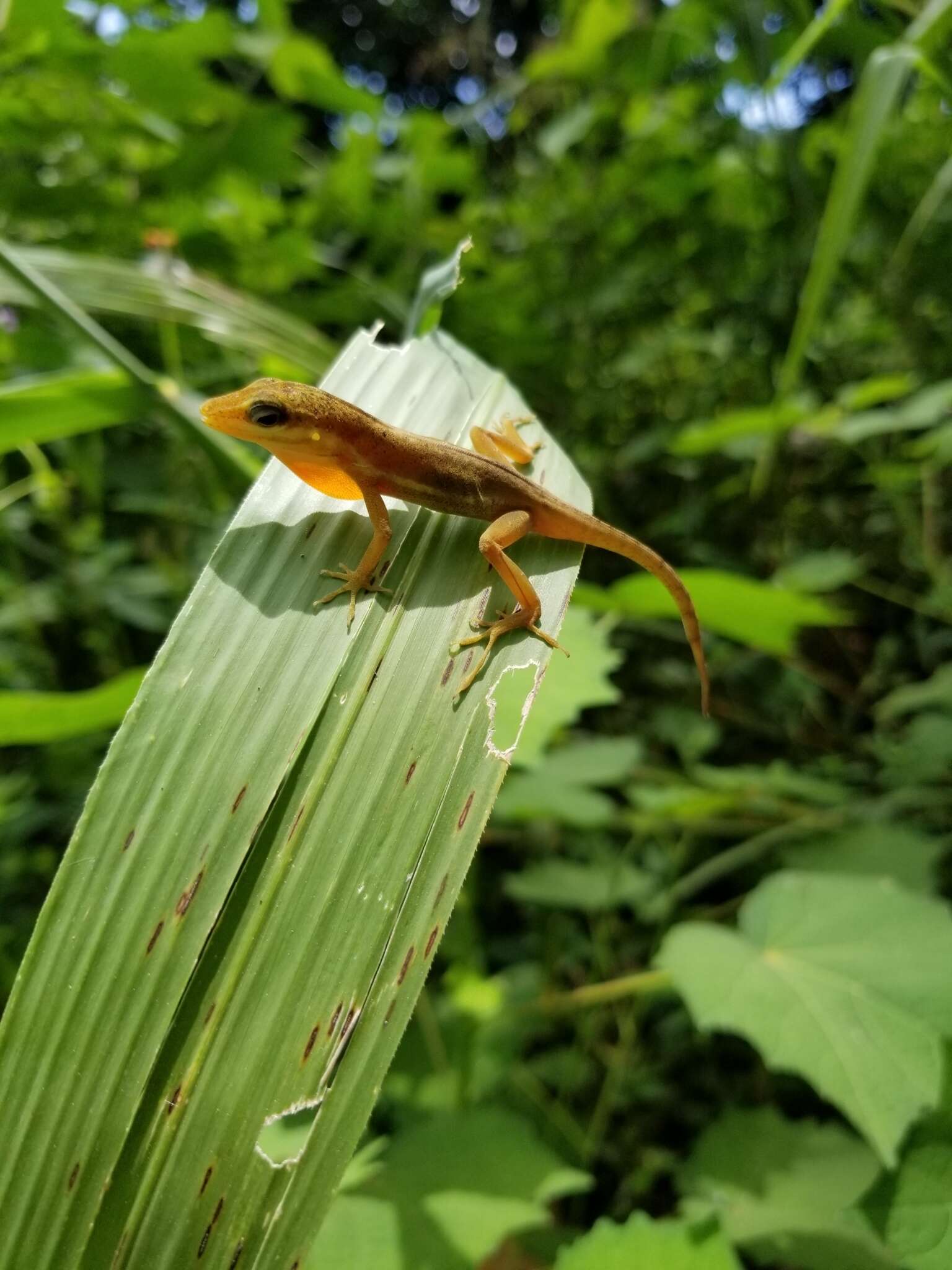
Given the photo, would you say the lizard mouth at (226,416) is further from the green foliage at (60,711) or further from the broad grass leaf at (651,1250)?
the broad grass leaf at (651,1250)

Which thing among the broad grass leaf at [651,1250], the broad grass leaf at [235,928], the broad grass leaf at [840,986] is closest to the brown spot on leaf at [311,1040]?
the broad grass leaf at [235,928]

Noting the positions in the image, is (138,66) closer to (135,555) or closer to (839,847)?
(135,555)

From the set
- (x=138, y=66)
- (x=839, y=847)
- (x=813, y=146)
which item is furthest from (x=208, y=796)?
(x=813, y=146)

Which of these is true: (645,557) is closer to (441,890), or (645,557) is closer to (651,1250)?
(441,890)

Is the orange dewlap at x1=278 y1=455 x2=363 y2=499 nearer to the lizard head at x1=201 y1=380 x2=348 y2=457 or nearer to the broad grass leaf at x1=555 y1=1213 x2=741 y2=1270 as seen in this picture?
the lizard head at x1=201 y1=380 x2=348 y2=457

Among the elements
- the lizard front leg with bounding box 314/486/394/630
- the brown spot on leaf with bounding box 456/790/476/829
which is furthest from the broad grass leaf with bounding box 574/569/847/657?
the brown spot on leaf with bounding box 456/790/476/829

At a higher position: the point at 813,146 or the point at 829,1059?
the point at 813,146

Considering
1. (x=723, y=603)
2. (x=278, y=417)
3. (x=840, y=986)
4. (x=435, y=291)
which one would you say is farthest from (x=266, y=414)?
(x=840, y=986)
